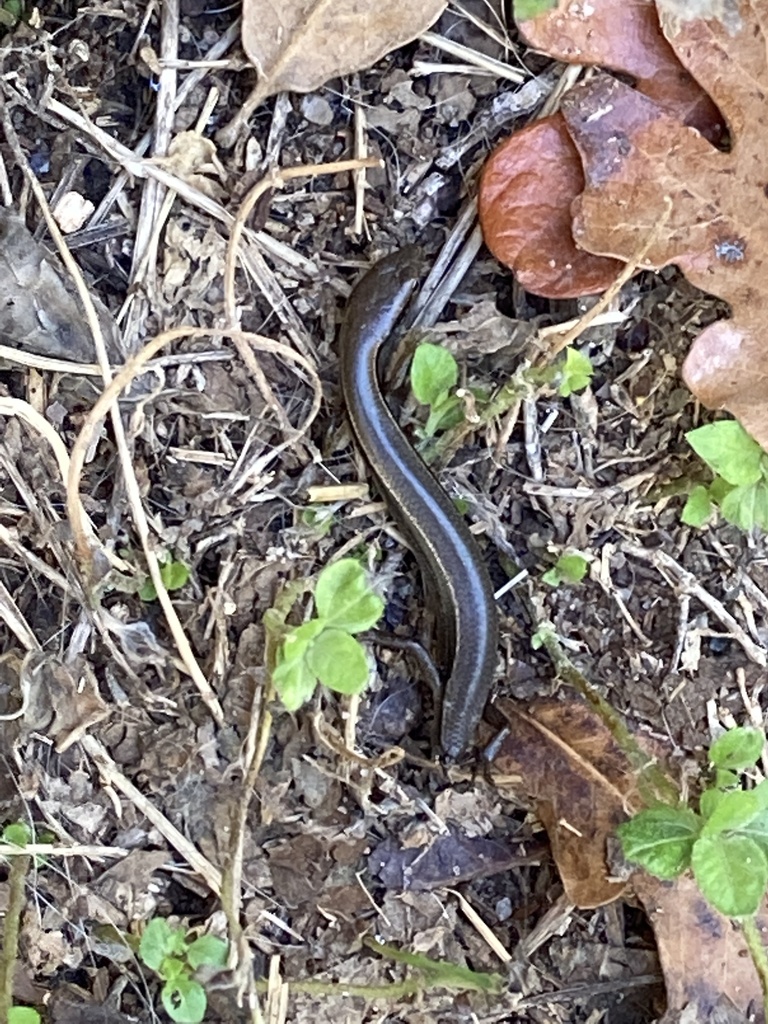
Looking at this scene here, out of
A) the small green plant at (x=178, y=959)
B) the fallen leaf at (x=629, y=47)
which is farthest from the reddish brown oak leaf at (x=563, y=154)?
the small green plant at (x=178, y=959)

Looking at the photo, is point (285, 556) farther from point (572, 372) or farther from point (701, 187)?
point (701, 187)

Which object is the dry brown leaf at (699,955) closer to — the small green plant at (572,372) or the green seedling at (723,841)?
the green seedling at (723,841)

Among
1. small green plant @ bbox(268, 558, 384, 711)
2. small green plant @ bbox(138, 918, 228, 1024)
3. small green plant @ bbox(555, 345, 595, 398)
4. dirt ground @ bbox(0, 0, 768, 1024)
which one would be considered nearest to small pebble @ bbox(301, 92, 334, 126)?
dirt ground @ bbox(0, 0, 768, 1024)

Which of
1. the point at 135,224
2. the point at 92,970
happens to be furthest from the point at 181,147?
the point at 92,970

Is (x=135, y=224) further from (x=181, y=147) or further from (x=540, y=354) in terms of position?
(x=540, y=354)

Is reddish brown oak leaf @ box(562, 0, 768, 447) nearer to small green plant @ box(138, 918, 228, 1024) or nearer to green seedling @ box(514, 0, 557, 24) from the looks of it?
green seedling @ box(514, 0, 557, 24)
